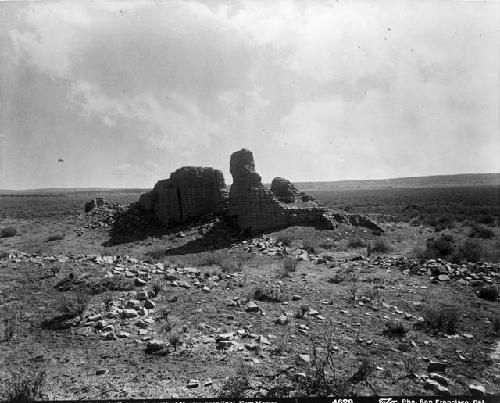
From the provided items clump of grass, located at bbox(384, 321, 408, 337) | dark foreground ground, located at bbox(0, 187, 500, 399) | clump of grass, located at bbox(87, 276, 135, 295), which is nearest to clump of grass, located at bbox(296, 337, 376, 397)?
dark foreground ground, located at bbox(0, 187, 500, 399)

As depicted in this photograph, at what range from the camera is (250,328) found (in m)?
5.62

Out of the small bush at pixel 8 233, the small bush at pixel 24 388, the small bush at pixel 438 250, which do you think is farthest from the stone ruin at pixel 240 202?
the small bush at pixel 24 388

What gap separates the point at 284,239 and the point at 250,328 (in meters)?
8.87

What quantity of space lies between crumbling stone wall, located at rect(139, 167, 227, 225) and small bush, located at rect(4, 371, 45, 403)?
1484 centimetres

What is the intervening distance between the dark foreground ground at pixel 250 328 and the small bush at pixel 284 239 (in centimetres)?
315

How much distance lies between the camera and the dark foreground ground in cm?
413

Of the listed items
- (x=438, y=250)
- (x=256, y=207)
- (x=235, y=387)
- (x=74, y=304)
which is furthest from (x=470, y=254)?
(x=74, y=304)

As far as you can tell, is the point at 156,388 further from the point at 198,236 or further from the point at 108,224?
the point at 108,224

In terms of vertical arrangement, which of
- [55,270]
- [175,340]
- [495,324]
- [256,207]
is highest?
[256,207]

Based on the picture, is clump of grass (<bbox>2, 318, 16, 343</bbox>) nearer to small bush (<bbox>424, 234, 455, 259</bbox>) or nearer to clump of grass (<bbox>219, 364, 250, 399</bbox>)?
clump of grass (<bbox>219, 364, 250, 399</bbox>)

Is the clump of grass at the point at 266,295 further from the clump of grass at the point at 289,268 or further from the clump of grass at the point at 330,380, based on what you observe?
the clump of grass at the point at 330,380

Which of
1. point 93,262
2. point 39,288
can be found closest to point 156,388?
point 39,288

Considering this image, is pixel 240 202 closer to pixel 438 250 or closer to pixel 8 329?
pixel 438 250

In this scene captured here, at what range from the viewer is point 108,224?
20.3 metres
